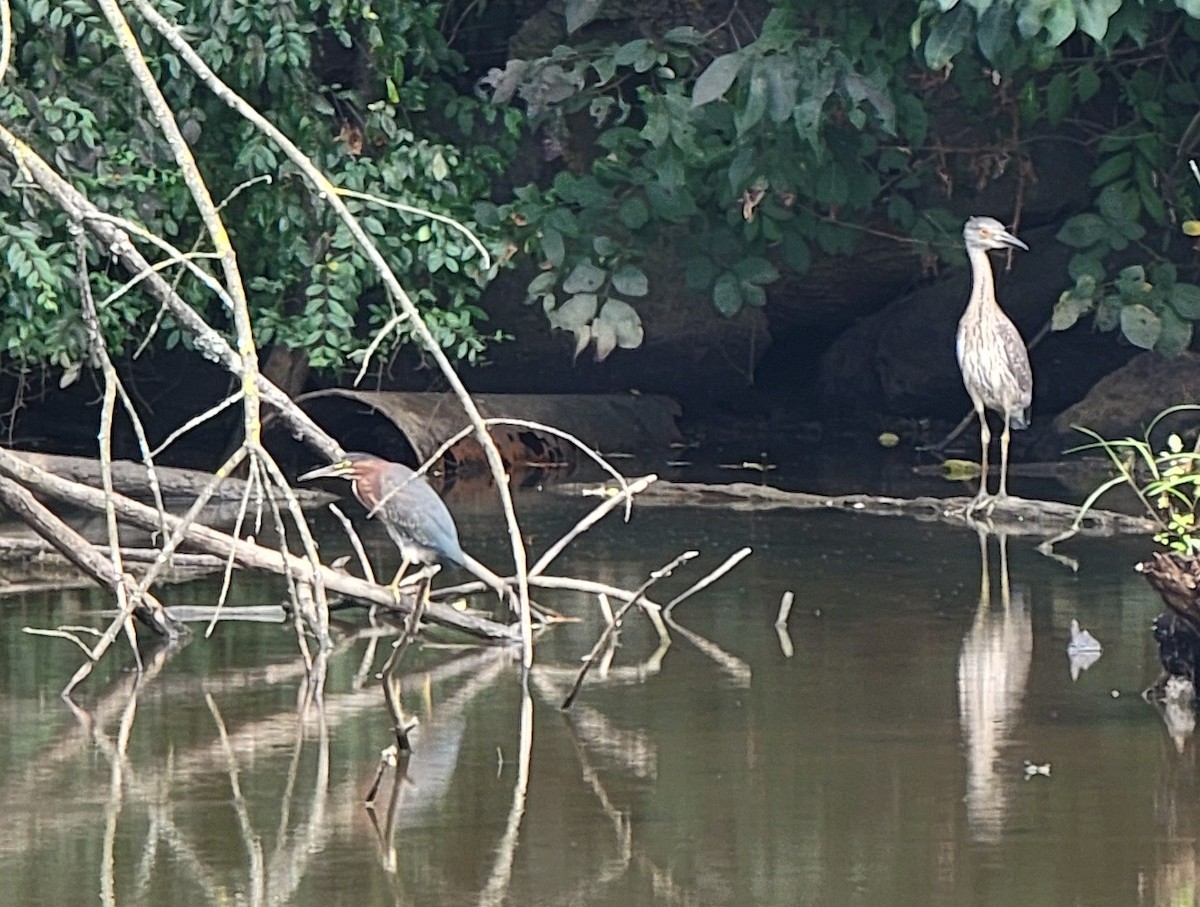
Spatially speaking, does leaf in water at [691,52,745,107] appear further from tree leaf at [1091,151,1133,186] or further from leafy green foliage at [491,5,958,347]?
tree leaf at [1091,151,1133,186]

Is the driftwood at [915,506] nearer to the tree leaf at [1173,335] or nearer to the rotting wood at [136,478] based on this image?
the rotting wood at [136,478]

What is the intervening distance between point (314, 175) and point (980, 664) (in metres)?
2.46

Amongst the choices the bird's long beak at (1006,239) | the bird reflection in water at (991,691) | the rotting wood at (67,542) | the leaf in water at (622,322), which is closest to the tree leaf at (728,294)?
the leaf in water at (622,322)

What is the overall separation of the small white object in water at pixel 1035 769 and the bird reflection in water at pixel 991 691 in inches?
1.1

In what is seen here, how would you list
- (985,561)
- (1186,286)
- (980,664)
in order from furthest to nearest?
(1186,286)
(985,561)
(980,664)

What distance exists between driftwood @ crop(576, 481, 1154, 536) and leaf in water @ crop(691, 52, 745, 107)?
A: 5.32 feet

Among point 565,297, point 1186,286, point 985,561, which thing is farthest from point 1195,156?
point 985,561

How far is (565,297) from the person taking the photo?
13.8m

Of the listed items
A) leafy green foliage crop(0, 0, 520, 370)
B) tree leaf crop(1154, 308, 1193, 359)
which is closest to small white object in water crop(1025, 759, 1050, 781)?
leafy green foliage crop(0, 0, 520, 370)

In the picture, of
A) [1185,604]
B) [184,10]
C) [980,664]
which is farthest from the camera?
[184,10]

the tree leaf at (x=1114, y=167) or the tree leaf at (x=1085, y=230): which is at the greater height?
the tree leaf at (x=1114, y=167)

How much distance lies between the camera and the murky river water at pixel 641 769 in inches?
169

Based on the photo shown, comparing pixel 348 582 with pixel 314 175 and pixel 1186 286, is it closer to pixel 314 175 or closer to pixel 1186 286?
pixel 314 175

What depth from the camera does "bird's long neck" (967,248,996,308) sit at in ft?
38.9
